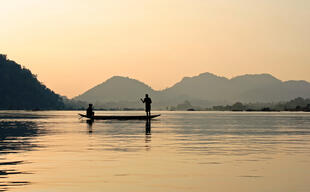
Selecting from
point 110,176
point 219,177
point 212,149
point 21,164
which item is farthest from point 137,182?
point 212,149

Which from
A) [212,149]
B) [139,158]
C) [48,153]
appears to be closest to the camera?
[139,158]

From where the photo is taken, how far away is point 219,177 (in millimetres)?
18812

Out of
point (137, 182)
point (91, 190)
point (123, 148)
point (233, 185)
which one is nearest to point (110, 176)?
point (137, 182)

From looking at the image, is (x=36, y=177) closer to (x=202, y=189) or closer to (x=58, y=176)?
(x=58, y=176)

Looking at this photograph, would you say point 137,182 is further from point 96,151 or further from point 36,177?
point 96,151

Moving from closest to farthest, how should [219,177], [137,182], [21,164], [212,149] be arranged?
[137,182]
[219,177]
[21,164]
[212,149]

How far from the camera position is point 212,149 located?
29.6 metres

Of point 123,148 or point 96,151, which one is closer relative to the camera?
point 96,151

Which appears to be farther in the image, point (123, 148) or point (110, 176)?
point (123, 148)

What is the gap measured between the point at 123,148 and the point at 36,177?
11.7m

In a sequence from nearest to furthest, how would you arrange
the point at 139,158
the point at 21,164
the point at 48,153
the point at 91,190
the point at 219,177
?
1. the point at 91,190
2. the point at 219,177
3. the point at 21,164
4. the point at 139,158
5. the point at 48,153

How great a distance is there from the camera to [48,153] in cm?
2717

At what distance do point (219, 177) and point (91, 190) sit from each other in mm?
4553

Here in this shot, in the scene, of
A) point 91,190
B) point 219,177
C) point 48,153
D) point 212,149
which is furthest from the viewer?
point 212,149
